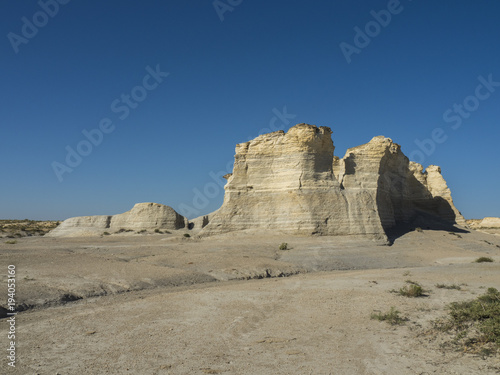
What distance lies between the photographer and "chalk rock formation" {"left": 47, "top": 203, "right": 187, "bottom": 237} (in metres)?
39.4

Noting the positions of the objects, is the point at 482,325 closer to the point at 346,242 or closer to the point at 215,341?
the point at 215,341

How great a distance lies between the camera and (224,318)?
762cm

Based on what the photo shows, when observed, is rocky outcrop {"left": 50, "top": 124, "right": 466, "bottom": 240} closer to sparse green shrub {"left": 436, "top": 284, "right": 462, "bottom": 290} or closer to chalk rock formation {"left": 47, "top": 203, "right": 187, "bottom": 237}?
sparse green shrub {"left": 436, "top": 284, "right": 462, "bottom": 290}

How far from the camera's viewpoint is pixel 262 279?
13.5 meters

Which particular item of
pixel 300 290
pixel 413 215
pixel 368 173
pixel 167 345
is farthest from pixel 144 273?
pixel 413 215

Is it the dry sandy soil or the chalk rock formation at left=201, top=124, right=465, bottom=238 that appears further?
the chalk rock formation at left=201, top=124, right=465, bottom=238

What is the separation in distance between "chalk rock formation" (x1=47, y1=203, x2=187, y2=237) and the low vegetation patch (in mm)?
35394

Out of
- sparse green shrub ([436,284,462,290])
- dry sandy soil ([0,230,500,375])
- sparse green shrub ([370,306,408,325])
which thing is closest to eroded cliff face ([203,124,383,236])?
dry sandy soil ([0,230,500,375])

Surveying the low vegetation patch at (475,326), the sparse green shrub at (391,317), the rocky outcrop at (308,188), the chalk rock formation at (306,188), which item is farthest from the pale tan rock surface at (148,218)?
the low vegetation patch at (475,326)

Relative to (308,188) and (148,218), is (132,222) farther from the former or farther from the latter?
(308,188)

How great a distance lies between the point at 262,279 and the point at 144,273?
14.6 feet

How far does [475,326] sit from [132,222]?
1492 inches

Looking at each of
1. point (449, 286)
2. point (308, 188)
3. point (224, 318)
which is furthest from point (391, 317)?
point (308, 188)

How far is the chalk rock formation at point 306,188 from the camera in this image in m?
22.7
